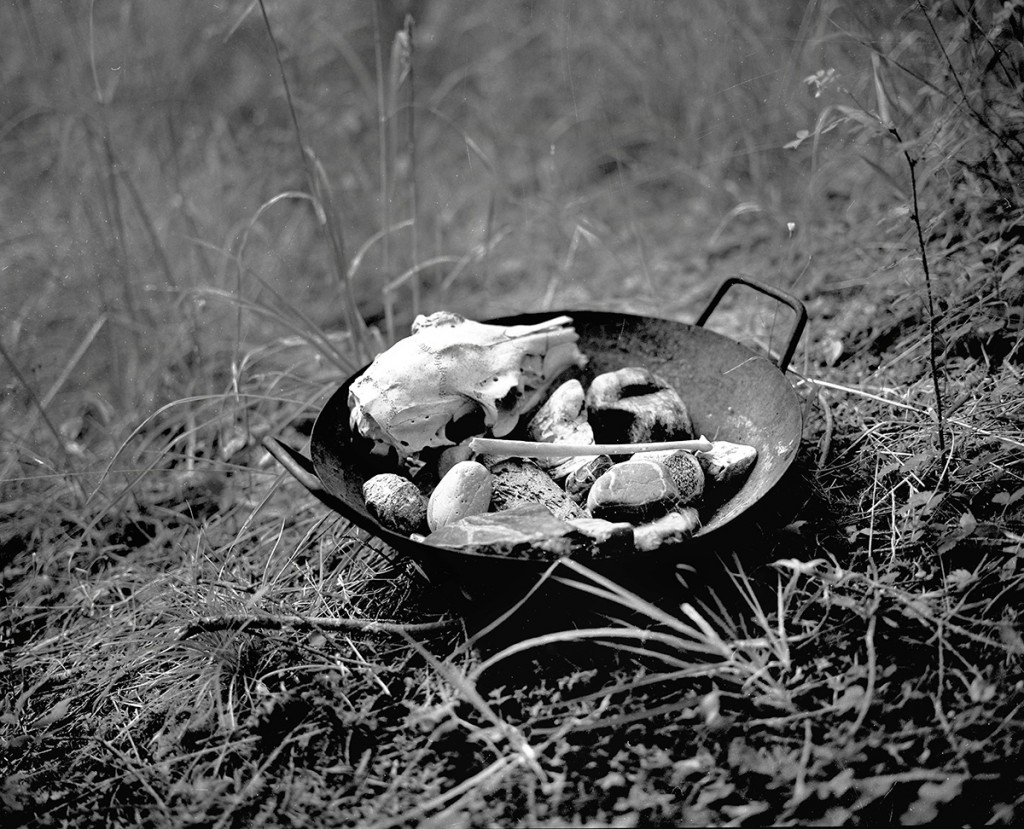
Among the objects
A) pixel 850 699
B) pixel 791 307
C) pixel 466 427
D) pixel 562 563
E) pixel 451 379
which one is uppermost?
pixel 791 307

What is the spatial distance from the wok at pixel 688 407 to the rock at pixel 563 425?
0.21 metres

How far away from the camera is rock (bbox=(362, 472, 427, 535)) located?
5.38 ft

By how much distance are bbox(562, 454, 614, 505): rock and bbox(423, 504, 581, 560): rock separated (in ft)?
0.72

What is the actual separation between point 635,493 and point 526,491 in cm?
25

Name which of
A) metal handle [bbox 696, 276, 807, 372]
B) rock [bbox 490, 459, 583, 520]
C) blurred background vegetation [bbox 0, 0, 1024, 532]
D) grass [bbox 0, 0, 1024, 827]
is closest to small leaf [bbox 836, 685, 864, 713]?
grass [bbox 0, 0, 1024, 827]

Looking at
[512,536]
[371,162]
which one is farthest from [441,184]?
[512,536]

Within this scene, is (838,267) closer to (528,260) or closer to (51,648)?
(528,260)

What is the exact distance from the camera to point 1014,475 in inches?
63.1

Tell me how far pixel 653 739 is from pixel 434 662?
16.0 inches

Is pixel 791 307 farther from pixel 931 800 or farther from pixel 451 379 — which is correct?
pixel 931 800

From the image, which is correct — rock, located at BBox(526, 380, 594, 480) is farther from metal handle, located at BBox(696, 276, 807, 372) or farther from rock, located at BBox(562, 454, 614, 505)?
metal handle, located at BBox(696, 276, 807, 372)

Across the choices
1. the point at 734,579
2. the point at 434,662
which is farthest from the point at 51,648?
the point at 734,579

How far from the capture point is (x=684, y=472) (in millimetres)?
1634

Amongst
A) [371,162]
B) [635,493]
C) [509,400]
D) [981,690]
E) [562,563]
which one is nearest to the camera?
[981,690]
